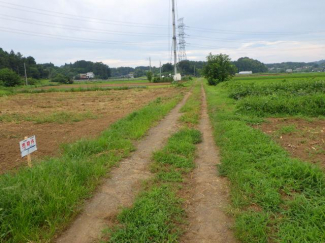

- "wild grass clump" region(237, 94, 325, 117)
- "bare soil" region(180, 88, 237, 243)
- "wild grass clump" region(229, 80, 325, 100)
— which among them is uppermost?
"wild grass clump" region(229, 80, 325, 100)

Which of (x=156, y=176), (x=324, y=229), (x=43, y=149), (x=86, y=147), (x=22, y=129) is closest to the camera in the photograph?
(x=324, y=229)

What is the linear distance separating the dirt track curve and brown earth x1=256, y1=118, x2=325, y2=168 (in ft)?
11.4

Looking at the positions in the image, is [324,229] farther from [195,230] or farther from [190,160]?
[190,160]

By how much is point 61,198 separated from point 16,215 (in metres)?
0.58

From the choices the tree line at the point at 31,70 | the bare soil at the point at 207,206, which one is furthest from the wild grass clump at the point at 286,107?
the tree line at the point at 31,70

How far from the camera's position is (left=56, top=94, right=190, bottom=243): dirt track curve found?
3053mm

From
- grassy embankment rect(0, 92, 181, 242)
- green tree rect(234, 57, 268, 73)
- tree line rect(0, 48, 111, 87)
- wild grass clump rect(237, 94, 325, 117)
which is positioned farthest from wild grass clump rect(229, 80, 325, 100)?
green tree rect(234, 57, 268, 73)

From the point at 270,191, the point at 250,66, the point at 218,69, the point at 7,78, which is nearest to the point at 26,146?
the point at 270,191

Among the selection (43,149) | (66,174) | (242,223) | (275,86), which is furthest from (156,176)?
(275,86)

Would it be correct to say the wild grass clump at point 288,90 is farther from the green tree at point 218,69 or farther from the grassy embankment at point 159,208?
the green tree at point 218,69

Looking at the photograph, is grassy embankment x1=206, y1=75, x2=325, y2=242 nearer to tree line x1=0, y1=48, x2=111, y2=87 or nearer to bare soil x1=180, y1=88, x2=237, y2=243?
bare soil x1=180, y1=88, x2=237, y2=243

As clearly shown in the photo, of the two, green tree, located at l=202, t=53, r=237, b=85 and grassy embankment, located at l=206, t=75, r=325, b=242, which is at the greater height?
green tree, located at l=202, t=53, r=237, b=85

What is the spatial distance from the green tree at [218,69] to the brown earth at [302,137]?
96.9 ft

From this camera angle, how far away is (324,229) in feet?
9.14
